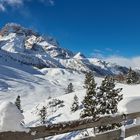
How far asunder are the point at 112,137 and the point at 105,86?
42.2m

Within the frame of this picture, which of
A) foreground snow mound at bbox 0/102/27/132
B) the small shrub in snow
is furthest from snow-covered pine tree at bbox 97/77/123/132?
the small shrub in snow

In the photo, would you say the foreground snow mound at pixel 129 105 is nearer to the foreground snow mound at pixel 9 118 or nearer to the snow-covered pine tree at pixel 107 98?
the foreground snow mound at pixel 9 118

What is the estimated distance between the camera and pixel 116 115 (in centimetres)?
822

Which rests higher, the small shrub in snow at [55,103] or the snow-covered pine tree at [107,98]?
the small shrub in snow at [55,103]

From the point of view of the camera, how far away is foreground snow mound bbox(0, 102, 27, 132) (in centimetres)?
530

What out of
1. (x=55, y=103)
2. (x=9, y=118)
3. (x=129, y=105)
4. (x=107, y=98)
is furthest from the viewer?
(x=55, y=103)

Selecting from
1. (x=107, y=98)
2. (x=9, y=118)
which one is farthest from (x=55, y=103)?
(x=9, y=118)

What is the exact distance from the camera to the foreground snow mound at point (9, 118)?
530 cm

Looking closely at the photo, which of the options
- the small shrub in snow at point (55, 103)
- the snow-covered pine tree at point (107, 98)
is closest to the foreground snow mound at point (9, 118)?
the snow-covered pine tree at point (107, 98)

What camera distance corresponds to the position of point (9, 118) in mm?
5375

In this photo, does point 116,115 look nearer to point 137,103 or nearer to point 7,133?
point 137,103

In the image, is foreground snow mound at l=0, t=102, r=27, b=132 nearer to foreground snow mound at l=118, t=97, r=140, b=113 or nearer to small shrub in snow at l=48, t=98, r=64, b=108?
foreground snow mound at l=118, t=97, r=140, b=113

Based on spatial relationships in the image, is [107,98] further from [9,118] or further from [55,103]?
[55,103]

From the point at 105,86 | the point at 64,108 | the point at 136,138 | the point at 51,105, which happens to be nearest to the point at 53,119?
the point at 64,108
